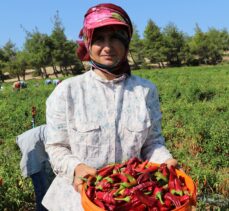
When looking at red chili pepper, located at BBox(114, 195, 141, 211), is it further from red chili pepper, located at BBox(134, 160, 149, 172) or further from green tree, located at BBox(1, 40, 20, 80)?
green tree, located at BBox(1, 40, 20, 80)

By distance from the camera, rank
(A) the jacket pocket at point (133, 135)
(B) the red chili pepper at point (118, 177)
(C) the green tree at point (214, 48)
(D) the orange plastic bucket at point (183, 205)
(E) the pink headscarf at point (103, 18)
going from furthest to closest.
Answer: (C) the green tree at point (214, 48) → (A) the jacket pocket at point (133, 135) → (E) the pink headscarf at point (103, 18) → (B) the red chili pepper at point (118, 177) → (D) the orange plastic bucket at point (183, 205)

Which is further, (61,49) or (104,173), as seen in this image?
(61,49)

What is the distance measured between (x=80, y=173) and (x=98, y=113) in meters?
0.36

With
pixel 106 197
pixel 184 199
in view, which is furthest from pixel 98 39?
pixel 184 199

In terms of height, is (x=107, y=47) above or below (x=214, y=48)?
below

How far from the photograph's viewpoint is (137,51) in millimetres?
56406

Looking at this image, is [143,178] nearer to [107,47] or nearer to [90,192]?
[90,192]

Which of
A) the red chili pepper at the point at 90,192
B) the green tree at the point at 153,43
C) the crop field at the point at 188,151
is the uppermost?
the green tree at the point at 153,43

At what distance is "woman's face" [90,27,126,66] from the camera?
2107 mm

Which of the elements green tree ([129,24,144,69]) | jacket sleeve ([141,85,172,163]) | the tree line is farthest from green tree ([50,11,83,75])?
jacket sleeve ([141,85,172,163])

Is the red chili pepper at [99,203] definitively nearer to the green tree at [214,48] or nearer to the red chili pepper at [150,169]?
the red chili pepper at [150,169]

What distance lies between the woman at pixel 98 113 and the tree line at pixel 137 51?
4518 cm

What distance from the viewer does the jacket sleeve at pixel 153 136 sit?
224cm

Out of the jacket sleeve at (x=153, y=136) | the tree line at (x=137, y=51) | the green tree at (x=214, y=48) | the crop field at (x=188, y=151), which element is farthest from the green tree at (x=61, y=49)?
the jacket sleeve at (x=153, y=136)
